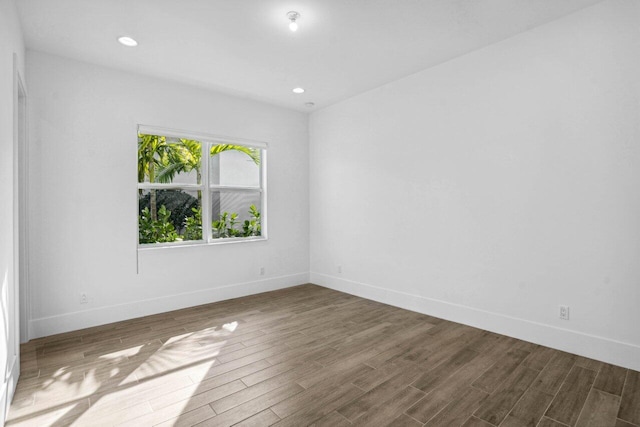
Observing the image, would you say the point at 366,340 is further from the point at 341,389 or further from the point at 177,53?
the point at 177,53

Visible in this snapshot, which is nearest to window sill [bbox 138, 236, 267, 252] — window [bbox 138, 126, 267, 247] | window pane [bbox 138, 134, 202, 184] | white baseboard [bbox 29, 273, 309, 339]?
window [bbox 138, 126, 267, 247]

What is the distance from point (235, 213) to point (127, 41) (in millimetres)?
2420

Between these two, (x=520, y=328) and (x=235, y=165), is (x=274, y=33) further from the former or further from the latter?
(x=520, y=328)

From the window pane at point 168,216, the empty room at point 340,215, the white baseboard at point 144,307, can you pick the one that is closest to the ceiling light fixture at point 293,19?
the empty room at point 340,215

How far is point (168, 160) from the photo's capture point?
4199 mm

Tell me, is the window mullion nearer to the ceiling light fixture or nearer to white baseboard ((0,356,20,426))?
the ceiling light fixture

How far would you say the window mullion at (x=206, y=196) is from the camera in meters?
4.48

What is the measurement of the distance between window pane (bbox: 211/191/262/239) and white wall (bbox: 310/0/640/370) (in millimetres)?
1577

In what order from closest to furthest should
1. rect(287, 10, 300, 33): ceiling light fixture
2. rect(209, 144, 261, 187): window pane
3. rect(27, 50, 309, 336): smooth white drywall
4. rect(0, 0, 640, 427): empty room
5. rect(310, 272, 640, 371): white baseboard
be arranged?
rect(0, 0, 640, 427): empty room → rect(310, 272, 640, 371): white baseboard → rect(287, 10, 300, 33): ceiling light fixture → rect(27, 50, 309, 336): smooth white drywall → rect(209, 144, 261, 187): window pane

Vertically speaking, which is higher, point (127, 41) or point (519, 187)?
point (127, 41)

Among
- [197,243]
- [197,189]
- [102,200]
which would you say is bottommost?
[197,243]

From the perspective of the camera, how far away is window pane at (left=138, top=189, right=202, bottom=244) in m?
4.01

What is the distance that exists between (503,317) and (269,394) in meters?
2.33

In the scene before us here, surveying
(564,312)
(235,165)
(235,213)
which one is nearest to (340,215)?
(235,213)
